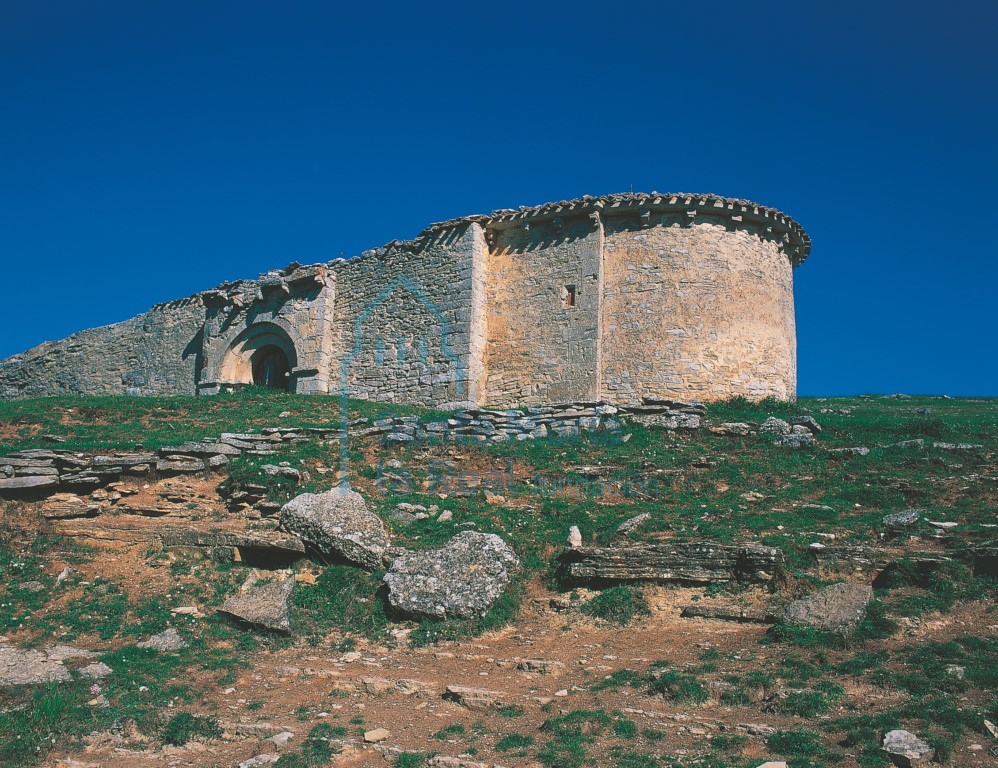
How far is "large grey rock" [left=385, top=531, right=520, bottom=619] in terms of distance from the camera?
8586 millimetres

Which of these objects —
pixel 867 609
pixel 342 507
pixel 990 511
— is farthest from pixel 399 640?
pixel 990 511

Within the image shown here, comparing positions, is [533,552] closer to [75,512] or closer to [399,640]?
[399,640]

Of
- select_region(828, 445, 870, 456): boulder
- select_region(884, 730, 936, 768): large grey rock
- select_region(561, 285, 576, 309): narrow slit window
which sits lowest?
select_region(884, 730, 936, 768): large grey rock

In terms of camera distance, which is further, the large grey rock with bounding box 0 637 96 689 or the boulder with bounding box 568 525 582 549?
the boulder with bounding box 568 525 582 549

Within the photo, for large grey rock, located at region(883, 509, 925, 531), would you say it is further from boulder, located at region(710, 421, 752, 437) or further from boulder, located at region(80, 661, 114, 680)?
boulder, located at region(80, 661, 114, 680)

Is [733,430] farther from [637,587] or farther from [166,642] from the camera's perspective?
[166,642]

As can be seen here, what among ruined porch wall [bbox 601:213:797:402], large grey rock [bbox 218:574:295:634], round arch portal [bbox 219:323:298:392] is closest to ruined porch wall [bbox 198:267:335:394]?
round arch portal [bbox 219:323:298:392]

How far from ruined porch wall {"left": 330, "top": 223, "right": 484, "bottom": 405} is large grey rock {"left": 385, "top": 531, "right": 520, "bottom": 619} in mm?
9847

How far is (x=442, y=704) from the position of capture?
693 cm

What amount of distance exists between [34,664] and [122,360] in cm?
2122

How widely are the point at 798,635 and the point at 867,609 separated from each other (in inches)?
30.7

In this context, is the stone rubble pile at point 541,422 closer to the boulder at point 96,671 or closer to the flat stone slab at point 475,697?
the boulder at point 96,671

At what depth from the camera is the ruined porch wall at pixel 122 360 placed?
24797 mm

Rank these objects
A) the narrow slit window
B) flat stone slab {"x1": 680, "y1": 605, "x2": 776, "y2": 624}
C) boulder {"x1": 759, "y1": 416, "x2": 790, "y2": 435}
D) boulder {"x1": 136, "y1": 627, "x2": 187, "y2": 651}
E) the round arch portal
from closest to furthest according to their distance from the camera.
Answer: boulder {"x1": 136, "y1": 627, "x2": 187, "y2": 651}, flat stone slab {"x1": 680, "y1": 605, "x2": 776, "y2": 624}, boulder {"x1": 759, "y1": 416, "x2": 790, "y2": 435}, the narrow slit window, the round arch portal
